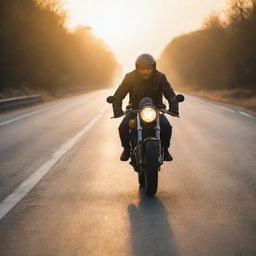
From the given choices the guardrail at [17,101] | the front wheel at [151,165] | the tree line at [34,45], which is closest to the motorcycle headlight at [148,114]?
the front wheel at [151,165]

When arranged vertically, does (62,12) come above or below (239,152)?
above

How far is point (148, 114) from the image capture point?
6.54 meters

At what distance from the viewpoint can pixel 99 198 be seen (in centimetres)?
642

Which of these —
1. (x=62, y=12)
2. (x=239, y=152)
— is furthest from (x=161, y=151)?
(x=62, y=12)

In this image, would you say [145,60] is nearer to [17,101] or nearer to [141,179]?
[141,179]

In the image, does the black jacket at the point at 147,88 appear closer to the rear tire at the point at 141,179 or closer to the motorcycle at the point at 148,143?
the motorcycle at the point at 148,143

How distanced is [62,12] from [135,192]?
56.2 metres

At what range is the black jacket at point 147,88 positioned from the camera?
23.6ft

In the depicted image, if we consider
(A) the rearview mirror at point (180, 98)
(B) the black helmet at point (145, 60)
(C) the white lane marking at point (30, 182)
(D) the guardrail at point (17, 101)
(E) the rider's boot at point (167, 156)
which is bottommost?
(D) the guardrail at point (17, 101)

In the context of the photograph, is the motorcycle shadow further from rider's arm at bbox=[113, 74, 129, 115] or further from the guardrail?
the guardrail

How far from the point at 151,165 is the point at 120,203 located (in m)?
0.59

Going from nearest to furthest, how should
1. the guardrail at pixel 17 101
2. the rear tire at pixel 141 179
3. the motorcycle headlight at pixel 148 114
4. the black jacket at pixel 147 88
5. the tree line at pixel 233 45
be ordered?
the motorcycle headlight at pixel 148 114
the rear tire at pixel 141 179
the black jacket at pixel 147 88
the guardrail at pixel 17 101
the tree line at pixel 233 45

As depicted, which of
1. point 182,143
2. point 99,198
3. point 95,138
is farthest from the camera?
point 95,138

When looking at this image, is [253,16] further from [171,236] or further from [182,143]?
[171,236]
